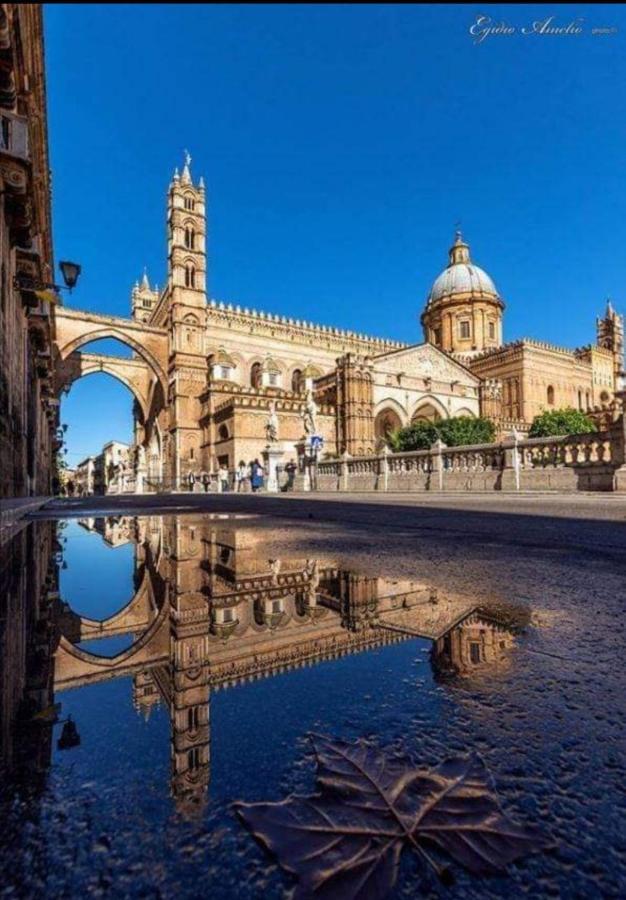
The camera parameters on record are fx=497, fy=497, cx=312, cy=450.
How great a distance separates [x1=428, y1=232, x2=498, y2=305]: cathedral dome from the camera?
4937 centimetres

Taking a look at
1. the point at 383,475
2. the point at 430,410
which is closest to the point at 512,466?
the point at 383,475

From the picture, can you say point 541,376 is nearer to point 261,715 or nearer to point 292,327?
point 292,327

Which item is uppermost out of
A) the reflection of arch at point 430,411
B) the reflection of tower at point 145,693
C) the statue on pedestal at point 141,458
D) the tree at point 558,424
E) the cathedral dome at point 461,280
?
the cathedral dome at point 461,280

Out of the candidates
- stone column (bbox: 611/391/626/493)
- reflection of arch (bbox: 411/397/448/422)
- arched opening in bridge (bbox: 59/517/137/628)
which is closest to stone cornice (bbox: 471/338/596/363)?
reflection of arch (bbox: 411/397/448/422)

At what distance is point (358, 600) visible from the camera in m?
2.08

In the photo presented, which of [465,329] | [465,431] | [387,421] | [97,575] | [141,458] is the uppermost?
[465,329]

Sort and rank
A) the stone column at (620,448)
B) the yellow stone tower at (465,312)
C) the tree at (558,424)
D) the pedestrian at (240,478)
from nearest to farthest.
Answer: the stone column at (620,448) → the pedestrian at (240,478) → the tree at (558,424) → the yellow stone tower at (465,312)

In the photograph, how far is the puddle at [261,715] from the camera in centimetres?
61

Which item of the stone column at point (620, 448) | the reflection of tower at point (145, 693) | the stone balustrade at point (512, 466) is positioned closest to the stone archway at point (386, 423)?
the stone balustrade at point (512, 466)

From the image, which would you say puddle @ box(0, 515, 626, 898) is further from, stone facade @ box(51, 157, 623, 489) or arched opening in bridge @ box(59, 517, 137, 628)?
stone facade @ box(51, 157, 623, 489)

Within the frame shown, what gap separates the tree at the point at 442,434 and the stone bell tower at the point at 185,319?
598 inches

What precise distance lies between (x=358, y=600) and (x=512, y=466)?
13.0m

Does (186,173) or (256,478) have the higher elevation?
(186,173)

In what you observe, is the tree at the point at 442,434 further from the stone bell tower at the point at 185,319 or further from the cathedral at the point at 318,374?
the stone bell tower at the point at 185,319
